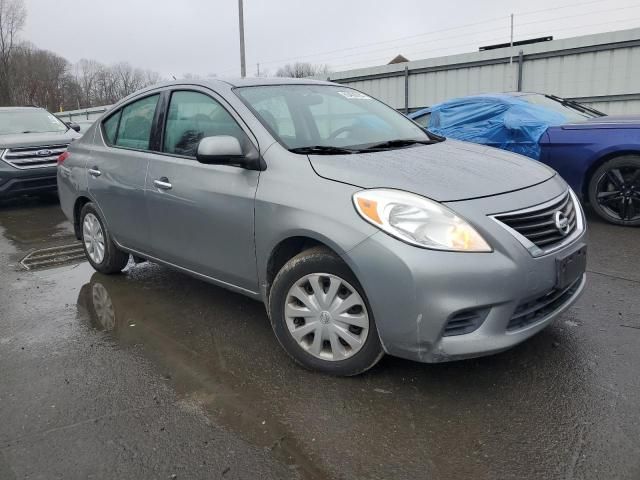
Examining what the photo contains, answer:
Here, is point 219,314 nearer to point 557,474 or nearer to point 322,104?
point 322,104

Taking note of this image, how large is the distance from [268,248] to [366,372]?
86 cm

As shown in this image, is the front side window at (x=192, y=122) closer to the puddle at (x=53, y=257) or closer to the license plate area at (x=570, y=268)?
the license plate area at (x=570, y=268)

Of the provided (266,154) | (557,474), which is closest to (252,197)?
(266,154)

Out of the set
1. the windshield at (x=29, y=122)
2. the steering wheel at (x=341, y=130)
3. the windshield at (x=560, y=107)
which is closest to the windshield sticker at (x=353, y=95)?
the steering wheel at (x=341, y=130)

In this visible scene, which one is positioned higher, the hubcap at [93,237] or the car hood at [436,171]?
the car hood at [436,171]

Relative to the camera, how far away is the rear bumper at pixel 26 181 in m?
8.36

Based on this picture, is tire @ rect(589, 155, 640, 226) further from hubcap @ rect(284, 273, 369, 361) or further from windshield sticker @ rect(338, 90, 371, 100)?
hubcap @ rect(284, 273, 369, 361)

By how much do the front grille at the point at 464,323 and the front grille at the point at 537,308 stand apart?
16cm

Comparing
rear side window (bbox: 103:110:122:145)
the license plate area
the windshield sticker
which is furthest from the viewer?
rear side window (bbox: 103:110:122:145)

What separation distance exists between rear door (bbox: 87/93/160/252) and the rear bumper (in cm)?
451

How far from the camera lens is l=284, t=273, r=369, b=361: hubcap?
2.77m

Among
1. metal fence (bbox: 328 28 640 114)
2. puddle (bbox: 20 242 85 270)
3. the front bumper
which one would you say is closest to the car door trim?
the front bumper

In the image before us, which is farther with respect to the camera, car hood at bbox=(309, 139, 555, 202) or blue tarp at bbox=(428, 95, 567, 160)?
blue tarp at bbox=(428, 95, 567, 160)

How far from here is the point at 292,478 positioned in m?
2.20
